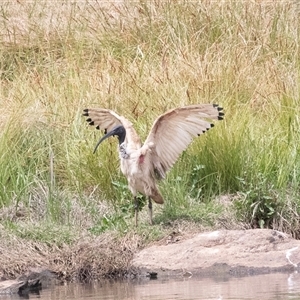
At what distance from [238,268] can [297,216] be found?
999mm

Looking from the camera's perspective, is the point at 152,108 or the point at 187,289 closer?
the point at 187,289

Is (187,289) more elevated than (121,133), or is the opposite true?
(121,133)

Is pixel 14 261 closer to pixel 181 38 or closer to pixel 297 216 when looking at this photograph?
pixel 297 216

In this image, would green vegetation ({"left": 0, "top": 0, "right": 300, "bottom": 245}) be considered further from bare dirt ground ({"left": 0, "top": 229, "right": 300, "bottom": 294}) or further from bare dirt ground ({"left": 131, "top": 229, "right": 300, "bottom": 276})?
bare dirt ground ({"left": 131, "top": 229, "right": 300, "bottom": 276})

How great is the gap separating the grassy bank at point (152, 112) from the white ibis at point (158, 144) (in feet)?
1.34

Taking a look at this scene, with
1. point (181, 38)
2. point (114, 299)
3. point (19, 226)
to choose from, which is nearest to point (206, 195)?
point (19, 226)

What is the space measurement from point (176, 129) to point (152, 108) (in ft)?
5.65

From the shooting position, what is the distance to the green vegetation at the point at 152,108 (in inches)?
358

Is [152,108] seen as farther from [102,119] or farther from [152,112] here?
[102,119]

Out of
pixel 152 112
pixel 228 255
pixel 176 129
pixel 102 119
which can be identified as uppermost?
pixel 152 112

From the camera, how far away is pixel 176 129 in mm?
8547

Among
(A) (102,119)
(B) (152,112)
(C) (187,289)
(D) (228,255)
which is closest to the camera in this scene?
(C) (187,289)

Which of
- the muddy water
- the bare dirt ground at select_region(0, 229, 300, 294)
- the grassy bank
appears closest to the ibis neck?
the grassy bank

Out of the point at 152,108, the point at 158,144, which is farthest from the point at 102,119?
the point at 152,108
